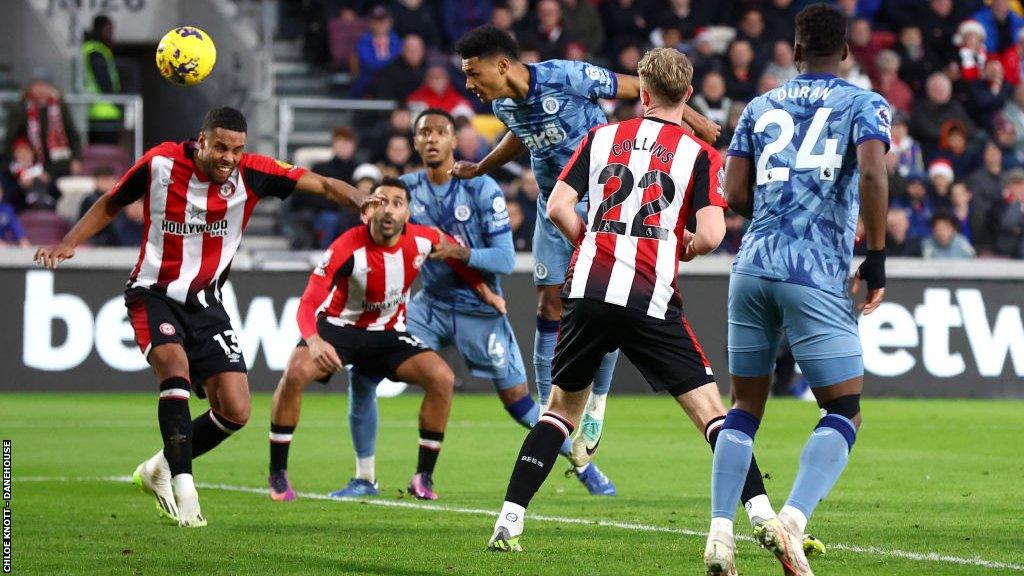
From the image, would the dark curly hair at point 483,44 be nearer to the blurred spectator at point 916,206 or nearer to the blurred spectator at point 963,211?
the blurred spectator at point 916,206

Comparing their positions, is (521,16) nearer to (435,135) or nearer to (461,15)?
(461,15)

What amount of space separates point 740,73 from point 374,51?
4621 millimetres

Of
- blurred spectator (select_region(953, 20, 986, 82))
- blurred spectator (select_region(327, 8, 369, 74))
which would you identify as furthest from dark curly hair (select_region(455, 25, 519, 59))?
blurred spectator (select_region(953, 20, 986, 82))

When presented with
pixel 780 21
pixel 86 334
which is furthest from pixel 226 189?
pixel 780 21

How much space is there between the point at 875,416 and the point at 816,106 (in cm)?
929

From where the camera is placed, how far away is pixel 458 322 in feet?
34.4

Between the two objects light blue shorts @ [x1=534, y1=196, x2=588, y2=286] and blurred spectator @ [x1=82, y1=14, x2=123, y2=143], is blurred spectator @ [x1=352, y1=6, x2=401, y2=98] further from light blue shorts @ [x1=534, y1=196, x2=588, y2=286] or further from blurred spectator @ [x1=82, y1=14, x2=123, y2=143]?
light blue shorts @ [x1=534, y1=196, x2=588, y2=286]

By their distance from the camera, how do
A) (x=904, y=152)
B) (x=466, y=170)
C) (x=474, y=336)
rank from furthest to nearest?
1. (x=904, y=152)
2. (x=474, y=336)
3. (x=466, y=170)

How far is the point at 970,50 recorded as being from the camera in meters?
23.0

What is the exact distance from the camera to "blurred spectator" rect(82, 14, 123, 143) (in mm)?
19469

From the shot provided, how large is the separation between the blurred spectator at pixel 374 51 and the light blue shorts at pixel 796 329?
14.6 m

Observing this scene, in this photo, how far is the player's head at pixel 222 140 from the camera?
8.16 m

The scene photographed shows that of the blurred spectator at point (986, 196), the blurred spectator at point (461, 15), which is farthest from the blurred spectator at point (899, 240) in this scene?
the blurred spectator at point (461, 15)

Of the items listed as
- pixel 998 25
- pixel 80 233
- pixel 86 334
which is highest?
A: pixel 998 25
